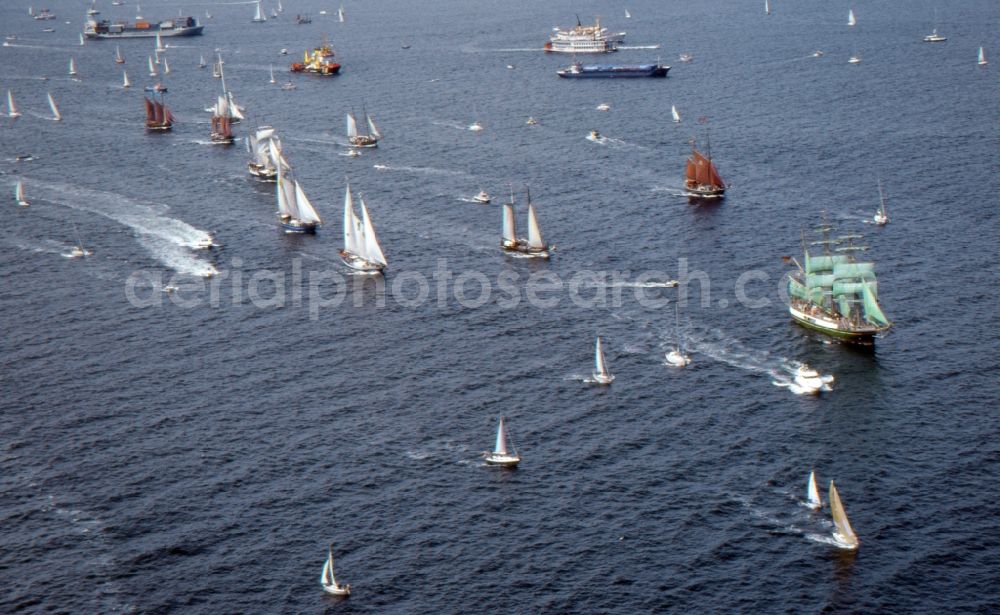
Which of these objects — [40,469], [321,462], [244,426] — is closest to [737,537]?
[321,462]

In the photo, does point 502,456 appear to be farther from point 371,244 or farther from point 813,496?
point 371,244

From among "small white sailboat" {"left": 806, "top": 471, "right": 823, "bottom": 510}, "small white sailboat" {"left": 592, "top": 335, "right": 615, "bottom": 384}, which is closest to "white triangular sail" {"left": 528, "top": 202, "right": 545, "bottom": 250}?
"small white sailboat" {"left": 592, "top": 335, "right": 615, "bottom": 384}

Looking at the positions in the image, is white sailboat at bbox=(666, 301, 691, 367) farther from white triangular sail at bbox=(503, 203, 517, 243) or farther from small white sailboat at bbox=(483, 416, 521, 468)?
white triangular sail at bbox=(503, 203, 517, 243)

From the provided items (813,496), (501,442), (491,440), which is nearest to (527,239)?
(491,440)

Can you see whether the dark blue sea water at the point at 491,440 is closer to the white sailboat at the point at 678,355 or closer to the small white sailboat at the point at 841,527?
the white sailboat at the point at 678,355

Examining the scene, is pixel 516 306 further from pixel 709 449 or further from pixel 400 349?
pixel 709 449

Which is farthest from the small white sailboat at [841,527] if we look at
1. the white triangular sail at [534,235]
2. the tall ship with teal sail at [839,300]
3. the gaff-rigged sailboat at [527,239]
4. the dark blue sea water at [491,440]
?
the white triangular sail at [534,235]

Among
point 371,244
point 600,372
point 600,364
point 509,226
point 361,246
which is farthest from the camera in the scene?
point 509,226
